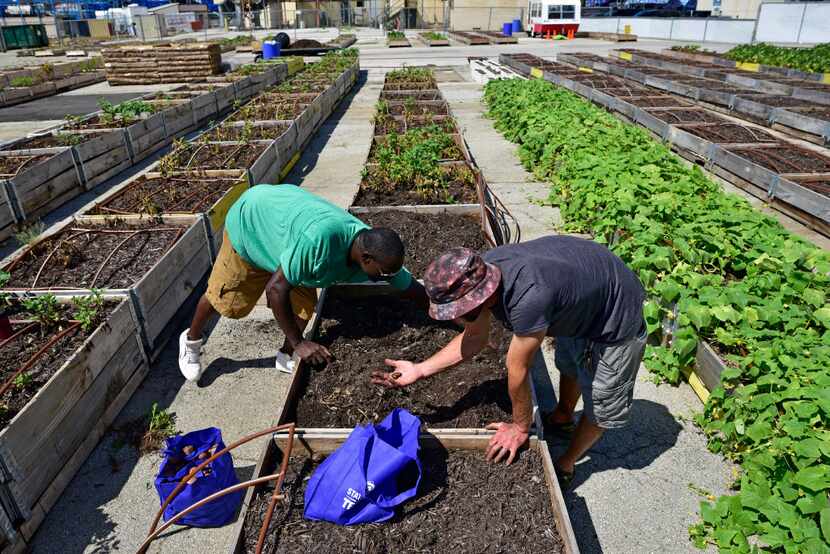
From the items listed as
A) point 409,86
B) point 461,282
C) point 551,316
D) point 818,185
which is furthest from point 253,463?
point 409,86

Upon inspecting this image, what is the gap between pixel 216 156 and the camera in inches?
334

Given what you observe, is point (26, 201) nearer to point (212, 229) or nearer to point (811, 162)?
point (212, 229)

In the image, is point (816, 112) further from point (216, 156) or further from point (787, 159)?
point (216, 156)

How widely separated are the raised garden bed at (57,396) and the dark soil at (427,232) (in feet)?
8.69

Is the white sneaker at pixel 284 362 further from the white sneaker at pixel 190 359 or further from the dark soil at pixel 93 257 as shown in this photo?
the dark soil at pixel 93 257

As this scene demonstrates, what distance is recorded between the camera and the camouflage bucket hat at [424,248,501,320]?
2420 mm

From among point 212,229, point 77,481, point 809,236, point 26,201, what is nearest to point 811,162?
point 809,236

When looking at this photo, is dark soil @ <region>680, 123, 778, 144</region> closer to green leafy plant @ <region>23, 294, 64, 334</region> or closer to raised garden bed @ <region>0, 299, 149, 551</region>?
raised garden bed @ <region>0, 299, 149, 551</region>

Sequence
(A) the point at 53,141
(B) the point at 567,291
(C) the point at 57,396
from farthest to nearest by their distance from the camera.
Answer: (A) the point at 53,141 < (C) the point at 57,396 < (B) the point at 567,291

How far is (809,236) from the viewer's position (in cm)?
727

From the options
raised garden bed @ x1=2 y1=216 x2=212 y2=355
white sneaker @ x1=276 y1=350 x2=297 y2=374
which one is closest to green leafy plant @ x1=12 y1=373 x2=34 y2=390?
raised garden bed @ x1=2 y1=216 x2=212 y2=355

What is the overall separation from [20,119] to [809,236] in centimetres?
1852

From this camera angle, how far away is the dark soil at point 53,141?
29.9 ft

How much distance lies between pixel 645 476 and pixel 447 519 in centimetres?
163
